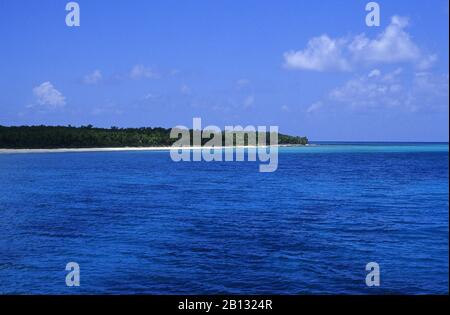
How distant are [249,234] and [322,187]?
1229 inches

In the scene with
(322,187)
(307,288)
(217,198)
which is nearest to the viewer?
(307,288)

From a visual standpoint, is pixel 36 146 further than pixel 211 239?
Yes

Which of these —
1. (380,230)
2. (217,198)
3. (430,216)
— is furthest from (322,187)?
(380,230)

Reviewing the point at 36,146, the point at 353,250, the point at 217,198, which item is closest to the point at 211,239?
the point at 353,250

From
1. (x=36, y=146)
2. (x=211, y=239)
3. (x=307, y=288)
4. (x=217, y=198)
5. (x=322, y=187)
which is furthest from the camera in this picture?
(x=36, y=146)

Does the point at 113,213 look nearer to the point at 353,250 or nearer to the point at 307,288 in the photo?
the point at 353,250

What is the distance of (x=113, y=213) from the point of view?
1405 inches

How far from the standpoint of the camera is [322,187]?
5662 centimetres
